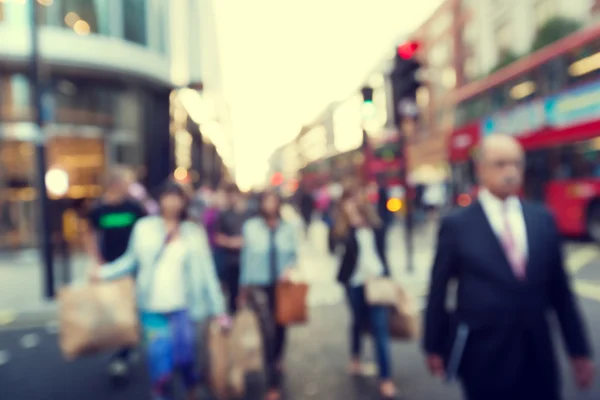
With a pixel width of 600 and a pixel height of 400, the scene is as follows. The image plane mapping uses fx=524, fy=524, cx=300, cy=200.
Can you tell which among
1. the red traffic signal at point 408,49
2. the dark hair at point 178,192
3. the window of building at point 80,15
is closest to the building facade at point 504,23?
the red traffic signal at point 408,49

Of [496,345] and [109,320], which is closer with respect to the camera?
[496,345]

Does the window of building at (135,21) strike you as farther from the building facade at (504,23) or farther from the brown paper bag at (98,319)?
the building facade at (504,23)

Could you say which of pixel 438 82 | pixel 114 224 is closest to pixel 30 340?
pixel 114 224

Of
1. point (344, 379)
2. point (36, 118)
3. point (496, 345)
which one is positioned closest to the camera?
point (496, 345)

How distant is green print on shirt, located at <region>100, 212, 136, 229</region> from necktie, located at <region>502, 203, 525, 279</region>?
12.0 ft

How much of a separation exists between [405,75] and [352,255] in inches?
192

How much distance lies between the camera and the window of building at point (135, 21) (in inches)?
674

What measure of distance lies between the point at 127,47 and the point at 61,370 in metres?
13.6

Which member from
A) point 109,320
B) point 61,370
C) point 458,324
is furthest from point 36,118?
point 458,324

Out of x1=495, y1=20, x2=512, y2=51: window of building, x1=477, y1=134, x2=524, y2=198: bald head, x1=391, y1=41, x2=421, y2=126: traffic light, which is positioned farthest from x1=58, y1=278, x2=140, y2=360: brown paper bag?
x1=495, y1=20, x2=512, y2=51: window of building

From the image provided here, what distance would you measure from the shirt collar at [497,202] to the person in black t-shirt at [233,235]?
3958 millimetres

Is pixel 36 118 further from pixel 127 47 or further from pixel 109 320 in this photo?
pixel 127 47

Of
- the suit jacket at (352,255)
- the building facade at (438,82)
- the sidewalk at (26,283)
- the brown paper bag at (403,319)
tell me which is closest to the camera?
the brown paper bag at (403,319)

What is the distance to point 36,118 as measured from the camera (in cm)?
862
